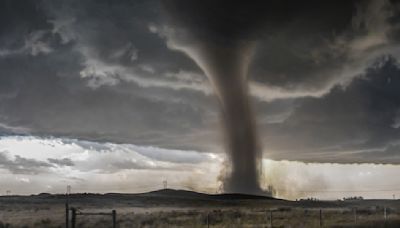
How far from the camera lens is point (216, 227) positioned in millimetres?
45250

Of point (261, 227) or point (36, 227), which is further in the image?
point (36, 227)

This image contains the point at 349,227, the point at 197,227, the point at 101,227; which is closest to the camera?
the point at 349,227

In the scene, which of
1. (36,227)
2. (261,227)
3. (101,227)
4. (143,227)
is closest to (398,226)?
(261,227)

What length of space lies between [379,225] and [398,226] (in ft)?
6.02

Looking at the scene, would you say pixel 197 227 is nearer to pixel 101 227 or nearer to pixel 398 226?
pixel 101 227

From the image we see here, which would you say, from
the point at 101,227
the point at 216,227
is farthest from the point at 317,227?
the point at 101,227

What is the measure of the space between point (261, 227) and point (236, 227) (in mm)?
2005

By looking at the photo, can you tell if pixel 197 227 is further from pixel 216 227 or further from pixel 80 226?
pixel 80 226

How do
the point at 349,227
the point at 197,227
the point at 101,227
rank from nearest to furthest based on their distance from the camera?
the point at 349,227, the point at 197,227, the point at 101,227

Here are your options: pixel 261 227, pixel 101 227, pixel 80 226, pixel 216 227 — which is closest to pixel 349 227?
pixel 261 227

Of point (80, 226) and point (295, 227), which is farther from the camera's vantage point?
point (80, 226)

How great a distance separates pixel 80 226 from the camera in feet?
165

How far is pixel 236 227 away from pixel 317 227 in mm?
6405

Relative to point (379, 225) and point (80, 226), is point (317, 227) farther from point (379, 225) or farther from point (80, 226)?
point (80, 226)
